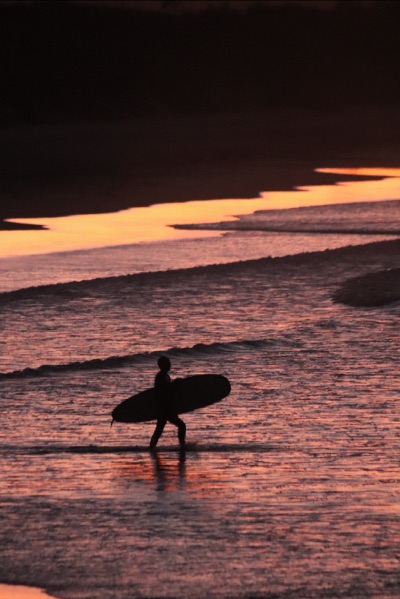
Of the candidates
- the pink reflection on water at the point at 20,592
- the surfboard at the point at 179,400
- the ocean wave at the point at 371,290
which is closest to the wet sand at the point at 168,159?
the ocean wave at the point at 371,290

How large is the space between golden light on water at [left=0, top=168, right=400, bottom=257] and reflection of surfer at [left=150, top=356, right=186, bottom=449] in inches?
516

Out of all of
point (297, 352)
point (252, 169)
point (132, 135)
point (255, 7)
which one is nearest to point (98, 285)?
point (297, 352)

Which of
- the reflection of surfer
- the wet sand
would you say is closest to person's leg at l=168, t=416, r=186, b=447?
the reflection of surfer

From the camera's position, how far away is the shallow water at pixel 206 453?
32.8 ft

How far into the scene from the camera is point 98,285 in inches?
874

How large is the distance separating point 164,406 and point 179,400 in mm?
390

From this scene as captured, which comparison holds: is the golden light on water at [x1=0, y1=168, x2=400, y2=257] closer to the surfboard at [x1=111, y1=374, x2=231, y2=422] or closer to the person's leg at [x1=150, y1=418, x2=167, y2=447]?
the surfboard at [x1=111, y1=374, x2=231, y2=422]

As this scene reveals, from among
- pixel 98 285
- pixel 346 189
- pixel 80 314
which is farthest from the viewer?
pixel 346 189

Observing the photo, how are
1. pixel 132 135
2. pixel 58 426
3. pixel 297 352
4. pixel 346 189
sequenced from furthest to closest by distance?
pixel 132 135 → pixel 346 189 → pixel 297 352 → pixel 58 426

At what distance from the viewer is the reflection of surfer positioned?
12.8 meters

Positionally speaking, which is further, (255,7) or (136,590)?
(255,7)

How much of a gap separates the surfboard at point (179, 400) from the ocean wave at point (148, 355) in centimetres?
297

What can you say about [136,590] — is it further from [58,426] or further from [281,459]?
[58,426]

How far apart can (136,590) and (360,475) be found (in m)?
2.83
